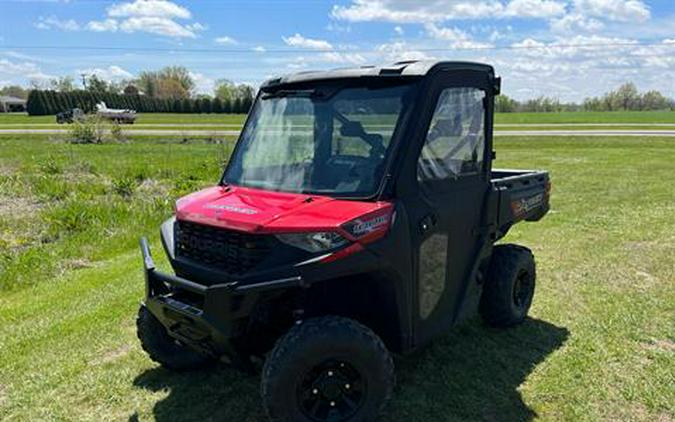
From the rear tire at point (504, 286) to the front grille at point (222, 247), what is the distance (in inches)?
93.7

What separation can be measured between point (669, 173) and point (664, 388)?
12763 mm

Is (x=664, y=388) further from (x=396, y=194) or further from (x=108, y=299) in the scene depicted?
(x=108, y=299)

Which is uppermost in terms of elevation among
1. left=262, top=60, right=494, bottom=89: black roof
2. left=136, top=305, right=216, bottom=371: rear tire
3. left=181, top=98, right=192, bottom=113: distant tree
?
left=262, top=60, right=494, bottom=89: black roof

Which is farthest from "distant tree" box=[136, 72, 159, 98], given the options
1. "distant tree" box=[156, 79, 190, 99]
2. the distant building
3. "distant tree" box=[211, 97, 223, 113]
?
"distant tree" box=[211, 97, 223, 113]

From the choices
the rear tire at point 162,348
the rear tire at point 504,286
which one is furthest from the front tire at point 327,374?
the rear tire at point 504,286

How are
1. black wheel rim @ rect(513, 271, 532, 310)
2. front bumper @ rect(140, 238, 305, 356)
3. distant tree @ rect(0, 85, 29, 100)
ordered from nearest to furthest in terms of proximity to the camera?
1. front bumper @ rect(140, 238, 305, 356)
2. black wheel rim @ rect(513, 271, 532, 310)
3. distant tree @ rect(0, 85, 29, 100)

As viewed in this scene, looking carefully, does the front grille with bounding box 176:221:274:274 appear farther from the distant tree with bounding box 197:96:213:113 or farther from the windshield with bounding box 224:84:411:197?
the distant tree with bounding box 197:96:213:113

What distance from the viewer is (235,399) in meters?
3.92

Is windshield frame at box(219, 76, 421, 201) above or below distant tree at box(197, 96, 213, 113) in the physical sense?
above

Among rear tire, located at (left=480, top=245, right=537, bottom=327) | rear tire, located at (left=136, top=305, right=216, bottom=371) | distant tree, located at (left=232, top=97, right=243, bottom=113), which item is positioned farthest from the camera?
distant tree, located at (left=232, top=97, right=243, bottom=113)

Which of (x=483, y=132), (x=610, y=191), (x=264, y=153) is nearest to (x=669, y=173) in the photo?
(x=610, y=191)

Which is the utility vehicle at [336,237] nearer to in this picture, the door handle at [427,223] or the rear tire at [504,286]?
the door handle at [427,223]

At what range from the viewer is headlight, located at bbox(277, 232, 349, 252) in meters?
3.15

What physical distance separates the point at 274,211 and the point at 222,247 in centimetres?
35
